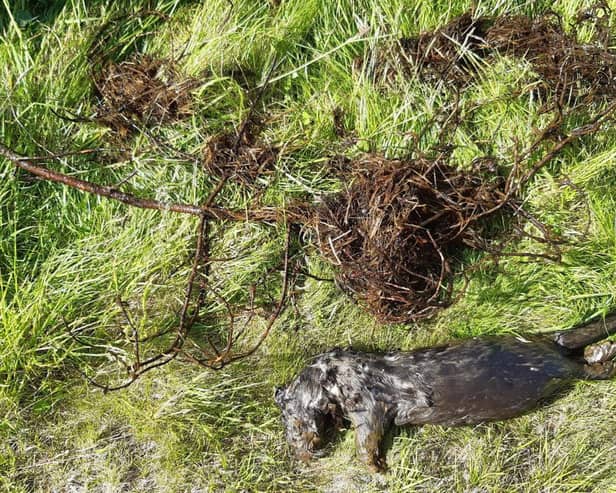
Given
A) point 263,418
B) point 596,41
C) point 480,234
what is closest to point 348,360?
point 263,418

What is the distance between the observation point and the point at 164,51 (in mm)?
3639

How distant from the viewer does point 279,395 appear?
10.8ft

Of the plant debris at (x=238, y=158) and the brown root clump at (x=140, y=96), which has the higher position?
the brown root clump at (x=140, y=96)

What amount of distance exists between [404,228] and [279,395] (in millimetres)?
1216

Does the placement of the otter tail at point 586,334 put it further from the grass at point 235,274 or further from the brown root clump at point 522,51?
the brown root clump at point 522,51

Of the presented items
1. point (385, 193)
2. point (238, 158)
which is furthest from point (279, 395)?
point (238, 158)

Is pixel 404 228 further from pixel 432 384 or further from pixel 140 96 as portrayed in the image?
pixel 140 96

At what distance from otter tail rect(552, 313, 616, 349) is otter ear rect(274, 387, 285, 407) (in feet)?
5.36

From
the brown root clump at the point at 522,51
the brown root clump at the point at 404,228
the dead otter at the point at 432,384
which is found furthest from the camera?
the brown root clump at the point at 522,51

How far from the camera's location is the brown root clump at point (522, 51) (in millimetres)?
3467

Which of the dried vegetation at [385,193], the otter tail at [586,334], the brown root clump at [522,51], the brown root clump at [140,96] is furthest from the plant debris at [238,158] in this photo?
the otter tail at [586,334]

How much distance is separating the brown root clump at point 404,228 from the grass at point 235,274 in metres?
0.15

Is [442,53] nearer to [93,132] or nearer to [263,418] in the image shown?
[93,132]

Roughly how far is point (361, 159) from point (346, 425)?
1.61 metres
